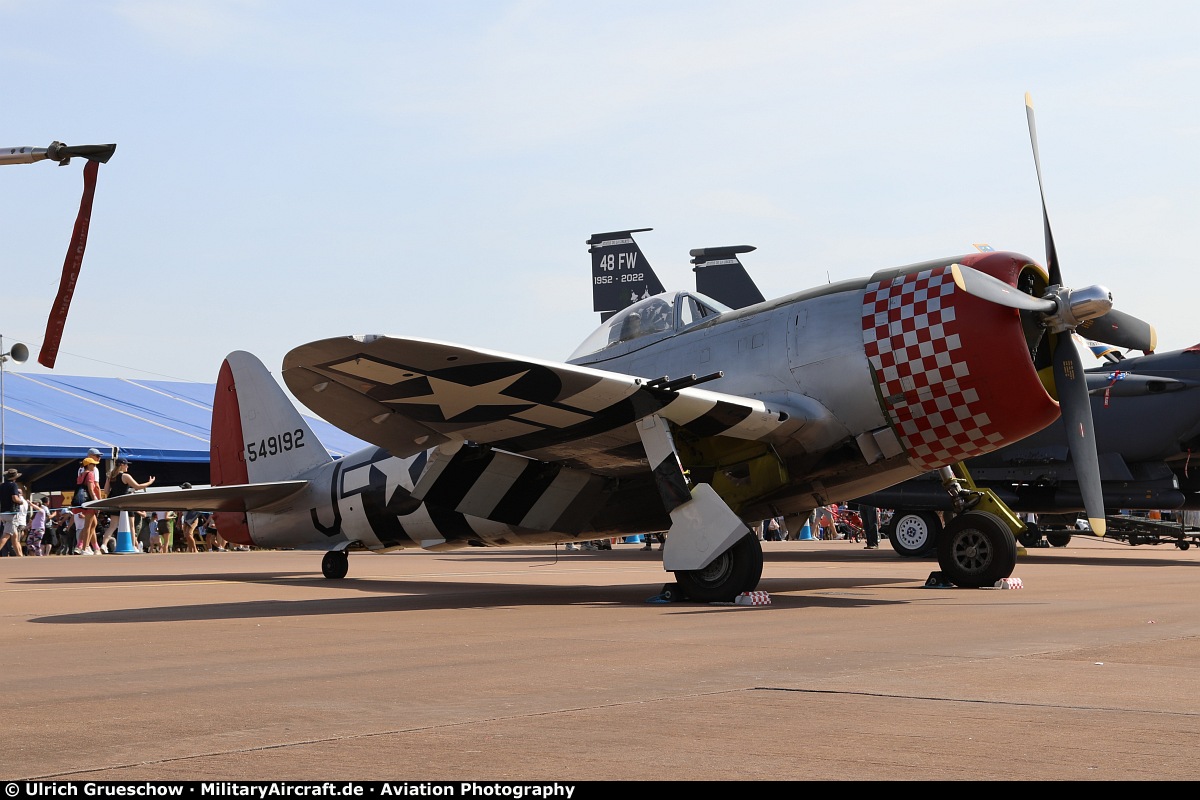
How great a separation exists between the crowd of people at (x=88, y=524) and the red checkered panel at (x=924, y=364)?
1613 cm

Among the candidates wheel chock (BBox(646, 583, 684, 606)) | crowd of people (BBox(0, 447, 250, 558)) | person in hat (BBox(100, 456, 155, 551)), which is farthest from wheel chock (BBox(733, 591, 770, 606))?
person in hat (BBox(100, 456, 155, 551))

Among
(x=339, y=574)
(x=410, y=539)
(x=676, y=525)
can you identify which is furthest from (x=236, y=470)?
(x=676, y=525)

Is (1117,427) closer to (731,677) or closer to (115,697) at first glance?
(731,677)

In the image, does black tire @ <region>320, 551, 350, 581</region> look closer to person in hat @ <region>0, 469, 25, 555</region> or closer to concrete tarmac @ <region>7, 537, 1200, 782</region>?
concrete tarmac @ <region>7, 537, 1200, 782</region>

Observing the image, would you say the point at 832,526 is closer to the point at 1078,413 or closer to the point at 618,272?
the point at 618,272

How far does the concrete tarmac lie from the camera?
3537mm

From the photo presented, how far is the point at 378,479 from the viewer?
13578 mm

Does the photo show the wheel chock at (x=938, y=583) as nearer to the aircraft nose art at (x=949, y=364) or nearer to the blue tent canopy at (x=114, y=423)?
the aircraft nose art at (x=949, y=364)

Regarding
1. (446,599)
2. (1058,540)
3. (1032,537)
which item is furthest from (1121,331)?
(1058,540)

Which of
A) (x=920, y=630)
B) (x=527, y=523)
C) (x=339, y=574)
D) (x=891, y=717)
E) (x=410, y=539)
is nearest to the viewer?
(x=891, y=717)

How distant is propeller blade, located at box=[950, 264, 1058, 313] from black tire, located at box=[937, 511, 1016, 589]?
278 cm

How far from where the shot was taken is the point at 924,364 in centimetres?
1007

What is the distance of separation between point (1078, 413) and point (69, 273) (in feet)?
27.7

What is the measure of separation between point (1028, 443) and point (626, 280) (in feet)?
72.5
